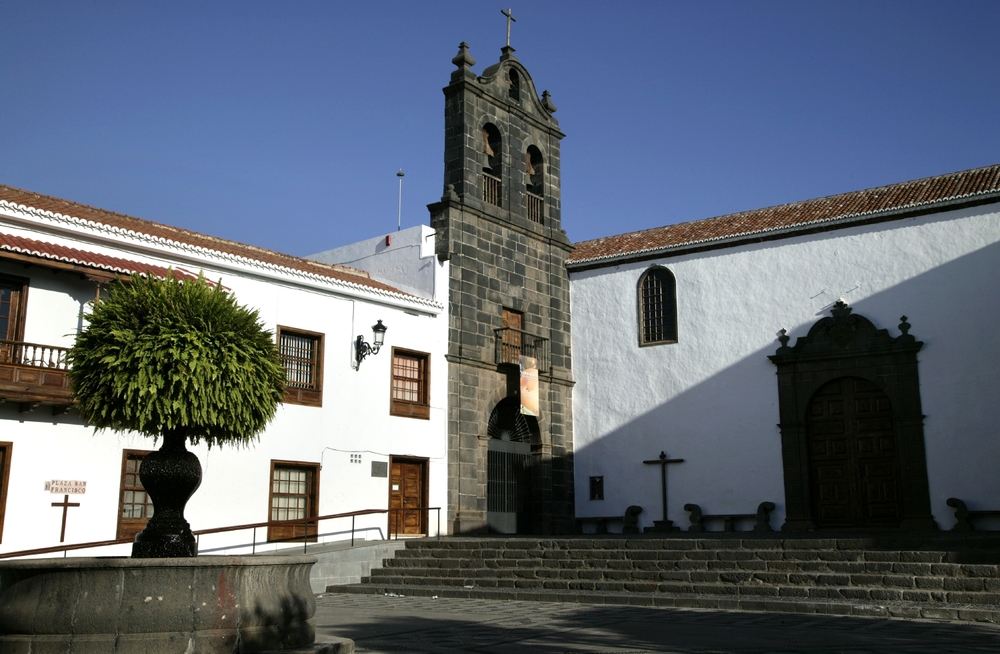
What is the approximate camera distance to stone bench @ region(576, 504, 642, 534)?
21.5m

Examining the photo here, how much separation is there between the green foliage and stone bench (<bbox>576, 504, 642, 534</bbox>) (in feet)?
46.3

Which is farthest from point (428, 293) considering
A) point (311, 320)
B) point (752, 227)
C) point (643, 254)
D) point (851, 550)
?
point (851, 550)

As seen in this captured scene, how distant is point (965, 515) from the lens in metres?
17.9

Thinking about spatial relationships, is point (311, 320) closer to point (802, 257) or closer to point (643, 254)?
point (643, 254)

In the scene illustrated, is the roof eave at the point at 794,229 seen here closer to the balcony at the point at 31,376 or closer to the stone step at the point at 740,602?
the stone step at the point at 740,602

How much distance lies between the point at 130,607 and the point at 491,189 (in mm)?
15954

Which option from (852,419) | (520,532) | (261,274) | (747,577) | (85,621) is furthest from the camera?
(520,532)

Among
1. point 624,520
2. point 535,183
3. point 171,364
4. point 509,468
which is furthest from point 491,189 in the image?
point 171,364

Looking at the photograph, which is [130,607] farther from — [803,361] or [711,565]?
[803,361]

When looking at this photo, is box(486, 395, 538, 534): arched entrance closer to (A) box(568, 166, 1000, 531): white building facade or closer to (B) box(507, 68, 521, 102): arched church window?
(A) box(568, 166, 1000, 531): white building facade

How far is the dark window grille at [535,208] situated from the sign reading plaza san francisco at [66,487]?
11893mm

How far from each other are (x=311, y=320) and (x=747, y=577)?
8845 millimetres

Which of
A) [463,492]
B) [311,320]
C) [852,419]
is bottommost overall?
[463,492]

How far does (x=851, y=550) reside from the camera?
13875 mm
